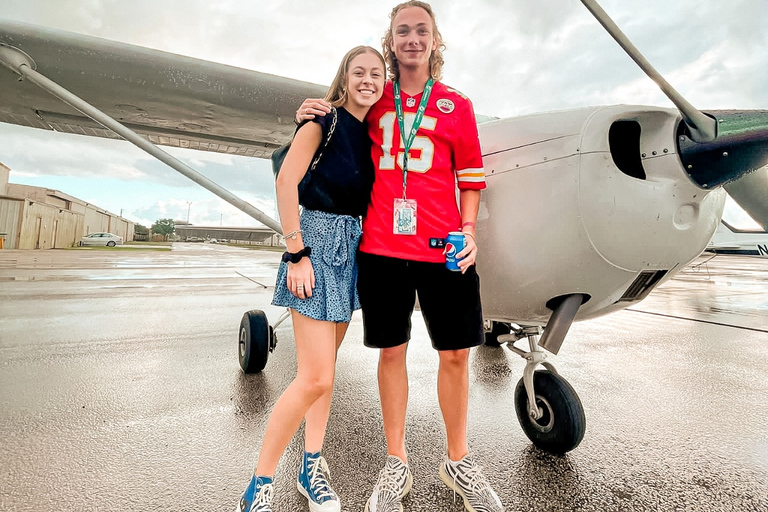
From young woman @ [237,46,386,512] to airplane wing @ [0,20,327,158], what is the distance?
6.65 feet

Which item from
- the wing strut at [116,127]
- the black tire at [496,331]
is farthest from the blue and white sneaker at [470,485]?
the black tire at [496,331]

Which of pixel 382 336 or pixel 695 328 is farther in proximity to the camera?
pixel 695 328

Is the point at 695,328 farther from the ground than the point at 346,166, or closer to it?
closer to it

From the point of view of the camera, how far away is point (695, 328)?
474 centimetres

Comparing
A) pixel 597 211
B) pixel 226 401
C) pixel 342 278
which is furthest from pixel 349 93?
pixel 226 401

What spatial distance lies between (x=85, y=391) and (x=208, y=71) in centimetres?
229

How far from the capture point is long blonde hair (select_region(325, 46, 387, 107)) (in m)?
1.33

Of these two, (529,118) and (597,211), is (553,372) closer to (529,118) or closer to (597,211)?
(597,211)

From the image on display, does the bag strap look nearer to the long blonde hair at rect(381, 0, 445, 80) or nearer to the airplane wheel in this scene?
the long blonde hair at rect(381, 0, 445, 80)

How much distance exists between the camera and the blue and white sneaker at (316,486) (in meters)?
1.25

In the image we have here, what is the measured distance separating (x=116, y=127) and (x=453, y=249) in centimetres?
237

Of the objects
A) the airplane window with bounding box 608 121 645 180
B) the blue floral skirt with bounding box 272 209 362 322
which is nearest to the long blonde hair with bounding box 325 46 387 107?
the blue floral skirt with bounding box 272 209 362 322

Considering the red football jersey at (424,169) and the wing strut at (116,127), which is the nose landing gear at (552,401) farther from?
the wing strut at (116,127)

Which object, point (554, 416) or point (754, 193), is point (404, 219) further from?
point (754, 193)
